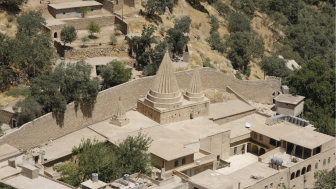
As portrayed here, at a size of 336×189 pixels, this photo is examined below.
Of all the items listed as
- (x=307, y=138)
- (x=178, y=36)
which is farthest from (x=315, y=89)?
(x=178, y=36)

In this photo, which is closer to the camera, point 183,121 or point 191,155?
point 191,155

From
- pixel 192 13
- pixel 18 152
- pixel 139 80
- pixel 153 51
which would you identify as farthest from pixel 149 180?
pixel 192 13

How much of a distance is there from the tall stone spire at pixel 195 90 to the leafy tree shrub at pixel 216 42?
38.8 feet

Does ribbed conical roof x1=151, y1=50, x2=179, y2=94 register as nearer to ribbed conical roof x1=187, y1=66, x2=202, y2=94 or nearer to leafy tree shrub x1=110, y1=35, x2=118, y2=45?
ribbed conical roof x1=187, y1=66, x2=202, y2=94

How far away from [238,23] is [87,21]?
1779 centimetres

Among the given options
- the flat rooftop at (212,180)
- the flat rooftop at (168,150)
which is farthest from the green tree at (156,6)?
the flat rooftop at (212,180)

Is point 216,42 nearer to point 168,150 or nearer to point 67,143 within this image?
point 168,150

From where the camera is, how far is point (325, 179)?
40438 millimetres

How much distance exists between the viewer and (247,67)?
55.5 meters

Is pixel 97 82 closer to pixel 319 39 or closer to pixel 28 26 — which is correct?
pixel 28 26

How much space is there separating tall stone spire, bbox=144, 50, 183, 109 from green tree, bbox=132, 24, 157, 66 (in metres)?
4.94

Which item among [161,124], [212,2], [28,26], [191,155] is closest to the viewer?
[191,155]

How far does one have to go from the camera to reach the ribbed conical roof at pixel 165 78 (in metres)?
41.8

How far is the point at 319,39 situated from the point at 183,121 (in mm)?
31702
